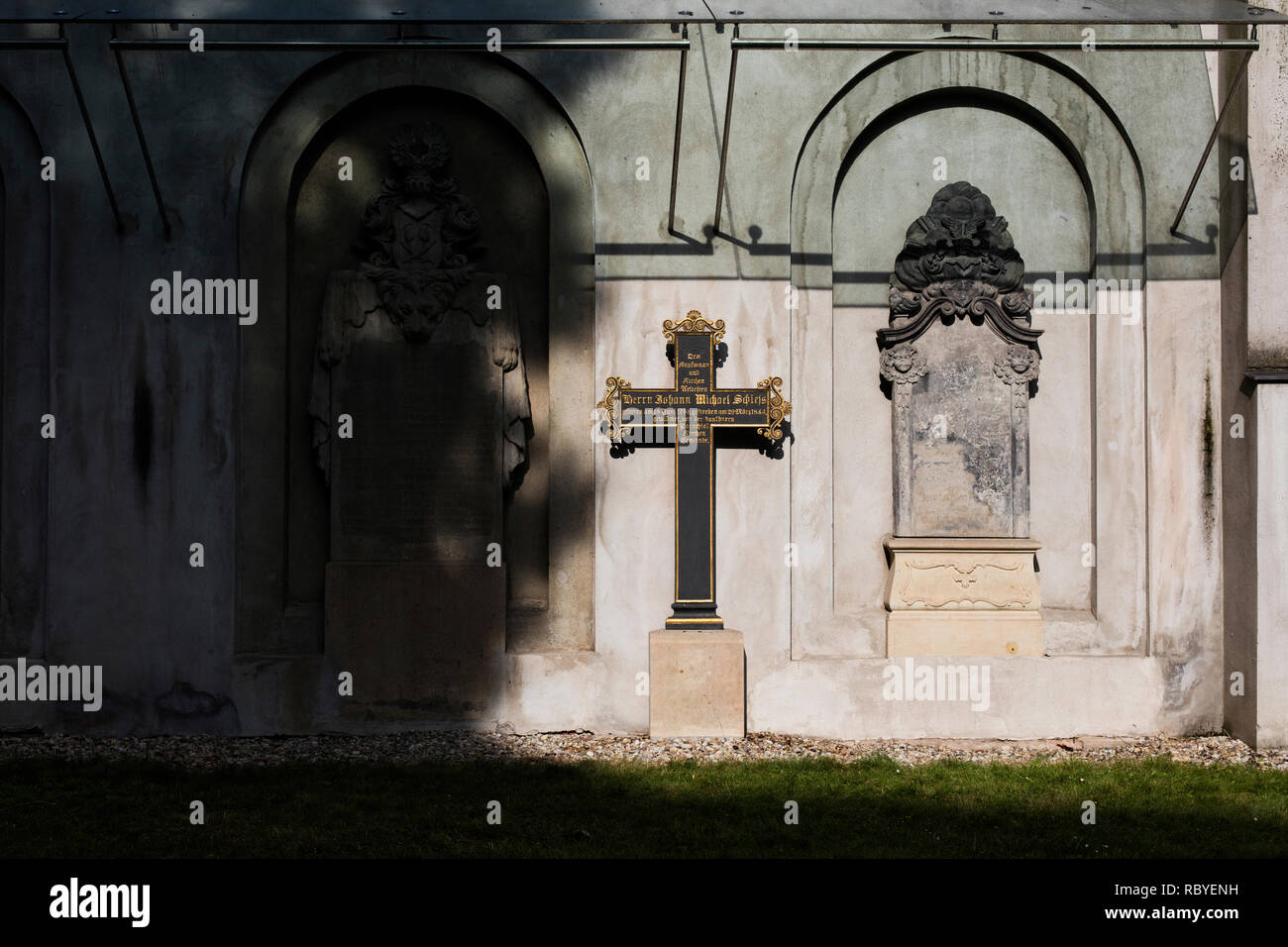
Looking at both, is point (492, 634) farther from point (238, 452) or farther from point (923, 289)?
point (923, 289)

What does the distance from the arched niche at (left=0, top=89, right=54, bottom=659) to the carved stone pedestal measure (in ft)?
23.3

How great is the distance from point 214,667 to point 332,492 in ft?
5.55

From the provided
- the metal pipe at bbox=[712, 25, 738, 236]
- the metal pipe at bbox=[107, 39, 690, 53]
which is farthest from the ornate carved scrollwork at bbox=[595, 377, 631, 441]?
the metal pipe at bbox=[107, 39, 690, 53]

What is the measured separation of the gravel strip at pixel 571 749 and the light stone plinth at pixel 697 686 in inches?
5.5

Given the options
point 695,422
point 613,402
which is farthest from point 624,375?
point 695,422

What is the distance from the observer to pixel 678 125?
10.3 m

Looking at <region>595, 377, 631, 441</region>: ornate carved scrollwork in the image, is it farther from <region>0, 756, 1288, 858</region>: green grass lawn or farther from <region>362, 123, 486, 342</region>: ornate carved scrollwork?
<region>0, 756, 1288, 858</region>: green grass lawn

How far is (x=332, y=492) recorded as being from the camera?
10930mm

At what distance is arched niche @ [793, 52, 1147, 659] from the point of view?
11.1 meters

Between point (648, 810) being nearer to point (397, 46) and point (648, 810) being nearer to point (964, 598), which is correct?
point (964, 598)

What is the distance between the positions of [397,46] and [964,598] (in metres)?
6.28
